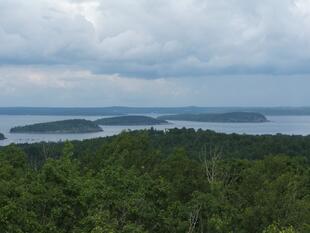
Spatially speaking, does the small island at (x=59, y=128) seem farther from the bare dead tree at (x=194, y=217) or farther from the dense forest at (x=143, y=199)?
the bare dead tree at (x=194, y=217)

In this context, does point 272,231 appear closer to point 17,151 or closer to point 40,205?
point 40,205

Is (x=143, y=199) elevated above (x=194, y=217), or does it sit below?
above

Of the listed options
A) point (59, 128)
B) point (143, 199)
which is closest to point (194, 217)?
point (143, 199)

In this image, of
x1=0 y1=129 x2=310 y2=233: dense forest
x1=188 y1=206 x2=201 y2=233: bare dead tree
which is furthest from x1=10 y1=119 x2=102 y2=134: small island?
x1=188 y1=206 x2=201 y2=233: bare dead tree

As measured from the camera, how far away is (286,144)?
77.6m

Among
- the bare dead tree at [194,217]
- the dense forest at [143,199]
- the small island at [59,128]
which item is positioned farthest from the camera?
the small island at [59,128]

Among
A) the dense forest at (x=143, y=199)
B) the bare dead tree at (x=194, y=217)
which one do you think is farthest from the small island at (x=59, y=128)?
the bare dead tree at (x=194, y=217)

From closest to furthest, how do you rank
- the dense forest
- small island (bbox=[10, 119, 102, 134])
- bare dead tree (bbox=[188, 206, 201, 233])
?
1. the dense forest
2. bare dead tree (bbox=[188, 206, 201, 233])
3. small island (bbox=[10, 119, 102, 134])

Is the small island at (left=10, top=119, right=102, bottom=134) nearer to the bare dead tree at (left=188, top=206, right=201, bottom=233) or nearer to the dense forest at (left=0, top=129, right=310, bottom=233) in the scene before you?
the dense forest at (left=0, top=129, right=310, bottom=233)

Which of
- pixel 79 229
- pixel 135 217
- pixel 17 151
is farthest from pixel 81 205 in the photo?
pixel 17 151

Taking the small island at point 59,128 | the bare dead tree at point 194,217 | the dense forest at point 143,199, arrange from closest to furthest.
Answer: the dense forest at point 143,199, the bare dead tree at point 194,217, the small island at point 59,128

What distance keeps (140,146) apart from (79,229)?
19.6 metres

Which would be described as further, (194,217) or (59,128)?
(59,128)

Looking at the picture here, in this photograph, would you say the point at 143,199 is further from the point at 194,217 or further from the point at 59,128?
the point at 59,128
